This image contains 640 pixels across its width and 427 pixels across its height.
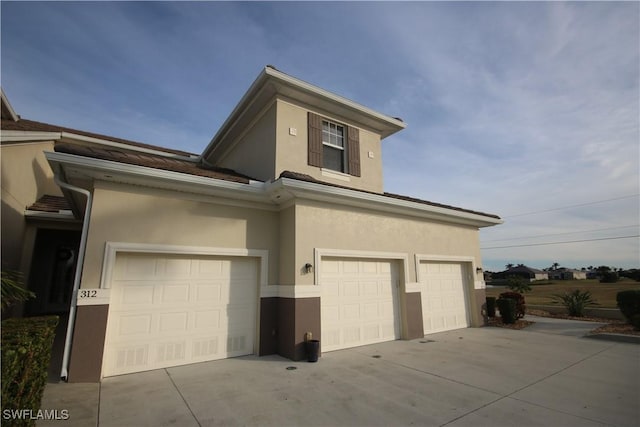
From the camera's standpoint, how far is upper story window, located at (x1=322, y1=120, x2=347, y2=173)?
915cm

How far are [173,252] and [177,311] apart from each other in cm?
118

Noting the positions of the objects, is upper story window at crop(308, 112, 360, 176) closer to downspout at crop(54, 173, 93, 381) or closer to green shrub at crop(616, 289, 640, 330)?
downspout at crop(54, 173, 93, 381)

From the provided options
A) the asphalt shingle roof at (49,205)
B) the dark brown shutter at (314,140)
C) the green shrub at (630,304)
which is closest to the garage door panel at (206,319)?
the dark brown shutter at (314,140)

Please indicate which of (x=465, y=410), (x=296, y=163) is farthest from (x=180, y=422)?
(x=296, y=163)

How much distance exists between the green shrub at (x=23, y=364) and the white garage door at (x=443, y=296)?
8250mm

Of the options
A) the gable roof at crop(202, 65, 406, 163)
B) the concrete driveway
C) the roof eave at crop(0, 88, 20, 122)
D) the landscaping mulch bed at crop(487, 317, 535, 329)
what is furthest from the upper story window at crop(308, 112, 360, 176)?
the roof eave at crop(0, 88, 20, 122)

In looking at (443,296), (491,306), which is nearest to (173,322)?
(443,296)

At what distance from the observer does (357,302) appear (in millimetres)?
7523

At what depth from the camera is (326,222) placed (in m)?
7.07

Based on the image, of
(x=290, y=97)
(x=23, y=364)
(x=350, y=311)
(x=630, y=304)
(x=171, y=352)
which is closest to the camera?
(x=23, y=364)

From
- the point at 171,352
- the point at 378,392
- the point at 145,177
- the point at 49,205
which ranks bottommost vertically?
the point at 378,392

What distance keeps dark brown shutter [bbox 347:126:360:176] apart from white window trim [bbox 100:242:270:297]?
4023mm

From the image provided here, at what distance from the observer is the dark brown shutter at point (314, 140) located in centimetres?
857

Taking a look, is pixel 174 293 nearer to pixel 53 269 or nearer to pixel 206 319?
pixel 206 319
